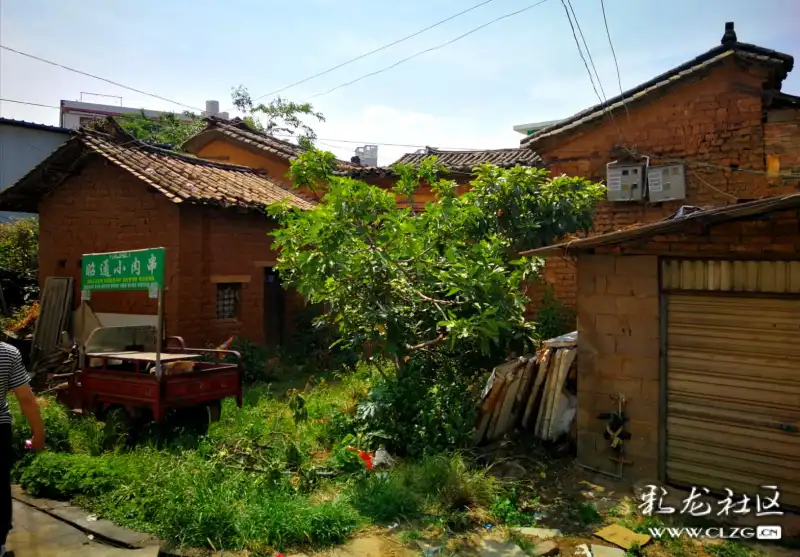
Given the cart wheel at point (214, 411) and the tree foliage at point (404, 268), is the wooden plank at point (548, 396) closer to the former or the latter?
the tree foliage at point (404, 268)

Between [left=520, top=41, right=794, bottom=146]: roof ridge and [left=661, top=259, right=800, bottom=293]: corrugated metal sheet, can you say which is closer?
[left=661, top=259, right=800, bottom=293]: corrugated metal sheet

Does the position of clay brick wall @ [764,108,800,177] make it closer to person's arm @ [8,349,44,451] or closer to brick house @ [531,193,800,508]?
brick house @ [531,193,800,508]

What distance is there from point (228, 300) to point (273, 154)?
7.29 metres

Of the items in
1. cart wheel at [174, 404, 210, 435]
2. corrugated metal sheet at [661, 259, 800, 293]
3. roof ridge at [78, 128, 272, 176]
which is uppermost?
roof ridge at [78, 128, 272, 176]

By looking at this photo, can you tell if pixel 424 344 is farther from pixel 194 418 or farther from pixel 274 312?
pixel 274 312

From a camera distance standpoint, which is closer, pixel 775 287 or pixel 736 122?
pixel 775 287

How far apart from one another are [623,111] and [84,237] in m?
11.5

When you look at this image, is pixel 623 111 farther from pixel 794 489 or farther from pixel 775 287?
pixel 794 489

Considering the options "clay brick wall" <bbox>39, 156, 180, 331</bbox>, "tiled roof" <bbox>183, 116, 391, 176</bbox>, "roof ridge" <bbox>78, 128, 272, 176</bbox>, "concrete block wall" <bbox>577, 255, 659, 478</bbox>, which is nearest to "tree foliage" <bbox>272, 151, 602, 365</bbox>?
"concrete block wall" <bbox>577, 255, 659, 478</bbox>

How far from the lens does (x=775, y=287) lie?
5262mm

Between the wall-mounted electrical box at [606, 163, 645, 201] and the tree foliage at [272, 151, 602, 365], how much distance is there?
12.6ft

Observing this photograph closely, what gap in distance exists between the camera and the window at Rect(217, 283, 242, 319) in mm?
11461

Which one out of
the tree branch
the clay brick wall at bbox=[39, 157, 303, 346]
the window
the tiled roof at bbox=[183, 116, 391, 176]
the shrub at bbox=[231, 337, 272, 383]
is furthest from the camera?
the tiled roof at bbox=[183, 116, 391, 176]

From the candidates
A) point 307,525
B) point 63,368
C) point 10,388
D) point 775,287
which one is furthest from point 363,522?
point 63,368
